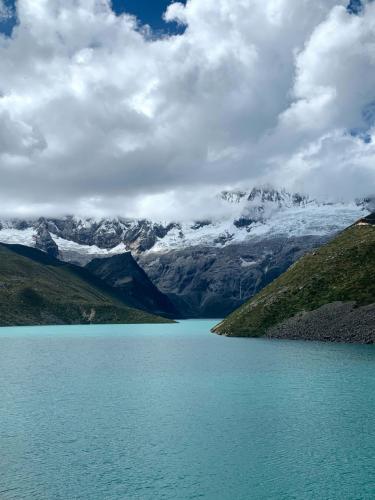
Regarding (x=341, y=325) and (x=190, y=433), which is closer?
(x=190, y=433)

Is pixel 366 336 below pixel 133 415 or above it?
above

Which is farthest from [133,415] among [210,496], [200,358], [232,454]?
[200,358]

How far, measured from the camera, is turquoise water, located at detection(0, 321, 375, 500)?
167 ft

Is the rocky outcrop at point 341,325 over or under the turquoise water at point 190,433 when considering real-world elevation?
over

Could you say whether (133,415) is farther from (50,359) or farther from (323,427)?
(50,359)

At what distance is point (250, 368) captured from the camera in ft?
422

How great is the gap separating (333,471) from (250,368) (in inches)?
2943

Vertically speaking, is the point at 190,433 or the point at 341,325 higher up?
the point at 341,325

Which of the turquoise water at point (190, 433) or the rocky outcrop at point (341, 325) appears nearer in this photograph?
the turquoise water at point (190, 433)

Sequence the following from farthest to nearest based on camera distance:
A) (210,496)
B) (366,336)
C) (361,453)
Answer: (366,336) → (361,453) → (210,496)

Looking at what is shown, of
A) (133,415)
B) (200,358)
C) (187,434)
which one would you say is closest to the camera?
(187,434)

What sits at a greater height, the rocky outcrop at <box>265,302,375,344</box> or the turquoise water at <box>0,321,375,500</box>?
the rocky outcrop at <box>265,302,375,344</box>

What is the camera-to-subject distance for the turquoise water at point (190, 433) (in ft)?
167

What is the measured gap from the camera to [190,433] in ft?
225
